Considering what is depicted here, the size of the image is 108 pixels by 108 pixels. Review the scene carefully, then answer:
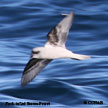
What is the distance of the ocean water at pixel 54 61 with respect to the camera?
13.3 meters

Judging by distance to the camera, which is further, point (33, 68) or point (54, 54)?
point (33, 68)

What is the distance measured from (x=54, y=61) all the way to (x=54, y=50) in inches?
258

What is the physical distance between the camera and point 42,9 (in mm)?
19047

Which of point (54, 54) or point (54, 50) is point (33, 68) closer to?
point (54, 50)

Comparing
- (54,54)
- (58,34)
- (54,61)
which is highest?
(54,61)

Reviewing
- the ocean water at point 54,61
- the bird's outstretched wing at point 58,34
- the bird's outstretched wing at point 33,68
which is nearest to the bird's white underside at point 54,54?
the bird's outstretched wing at point 58,34

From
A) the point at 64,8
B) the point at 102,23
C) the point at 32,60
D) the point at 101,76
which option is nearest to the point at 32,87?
the point at 101,76

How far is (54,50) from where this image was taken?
9211 mm

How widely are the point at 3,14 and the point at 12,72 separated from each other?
427 cm

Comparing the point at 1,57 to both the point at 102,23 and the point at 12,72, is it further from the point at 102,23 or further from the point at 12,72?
the point at 102,23

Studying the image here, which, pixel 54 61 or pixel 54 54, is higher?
pixel 54 61

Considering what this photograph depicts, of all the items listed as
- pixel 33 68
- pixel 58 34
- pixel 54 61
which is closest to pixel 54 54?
pixel 58 34

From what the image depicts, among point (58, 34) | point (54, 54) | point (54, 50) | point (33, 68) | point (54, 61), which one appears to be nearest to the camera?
point (54, 54)

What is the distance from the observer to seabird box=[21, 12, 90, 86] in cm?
902
